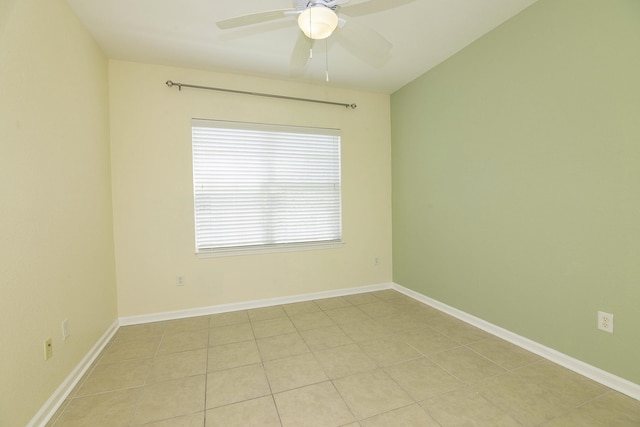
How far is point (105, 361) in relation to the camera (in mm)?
2043

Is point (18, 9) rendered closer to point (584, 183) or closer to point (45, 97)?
point (45, 97)

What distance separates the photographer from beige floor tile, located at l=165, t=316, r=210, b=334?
101 inches

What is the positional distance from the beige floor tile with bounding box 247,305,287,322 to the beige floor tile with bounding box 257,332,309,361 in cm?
44

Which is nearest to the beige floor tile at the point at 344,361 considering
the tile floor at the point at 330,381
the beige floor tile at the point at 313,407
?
the tile floor at the point at 330,381

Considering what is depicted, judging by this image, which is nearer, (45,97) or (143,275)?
(45,97)

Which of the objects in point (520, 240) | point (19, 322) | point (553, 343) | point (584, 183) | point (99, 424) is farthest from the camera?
point (520, 240)

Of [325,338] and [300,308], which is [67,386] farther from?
[300,308]

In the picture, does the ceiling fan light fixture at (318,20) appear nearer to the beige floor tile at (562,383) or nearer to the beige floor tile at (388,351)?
the beige floor tile at (388,351)

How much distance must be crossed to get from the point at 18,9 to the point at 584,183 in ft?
11.2

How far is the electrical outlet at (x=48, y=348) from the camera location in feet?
4.93

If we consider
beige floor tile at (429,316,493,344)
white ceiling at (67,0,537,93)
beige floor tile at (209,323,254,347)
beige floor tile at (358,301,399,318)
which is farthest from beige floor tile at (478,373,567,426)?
white ceiling at (67,0,537,93)

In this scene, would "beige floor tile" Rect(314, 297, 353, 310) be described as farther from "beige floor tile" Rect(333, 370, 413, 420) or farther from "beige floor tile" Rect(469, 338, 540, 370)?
"beige floor tile" Rect(469, 338, 540, 370)

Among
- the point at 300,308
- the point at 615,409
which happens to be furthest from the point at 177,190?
the point at 615,409

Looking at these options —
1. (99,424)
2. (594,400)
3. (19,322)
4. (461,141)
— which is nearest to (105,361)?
(99,424)
